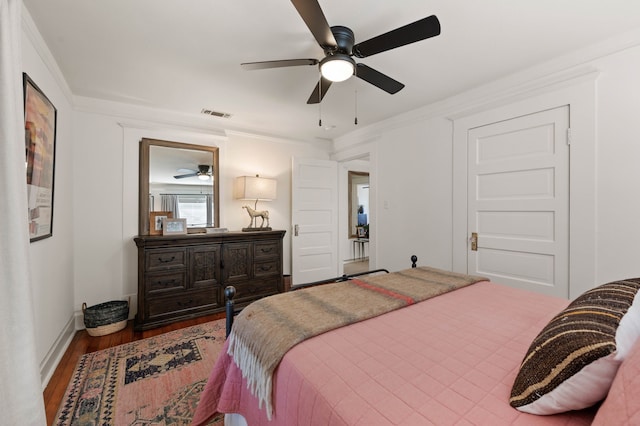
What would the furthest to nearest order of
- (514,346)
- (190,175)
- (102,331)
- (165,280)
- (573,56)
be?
(190,175)
(165,280)
(102,331)
(573,56)
(514,346)

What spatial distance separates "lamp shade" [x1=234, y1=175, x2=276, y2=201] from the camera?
3.62m

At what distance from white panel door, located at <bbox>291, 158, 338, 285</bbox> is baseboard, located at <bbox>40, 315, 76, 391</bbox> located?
2.55 m

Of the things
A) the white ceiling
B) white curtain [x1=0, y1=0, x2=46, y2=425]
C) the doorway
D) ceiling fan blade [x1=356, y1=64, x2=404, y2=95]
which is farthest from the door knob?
the doorway

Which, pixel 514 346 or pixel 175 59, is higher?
pixel 175 59

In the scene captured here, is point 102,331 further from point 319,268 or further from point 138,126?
point 319,268

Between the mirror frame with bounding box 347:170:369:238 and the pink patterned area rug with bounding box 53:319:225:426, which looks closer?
the pink patterned area rug with bounding box 53:319:225:426

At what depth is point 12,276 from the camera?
→ 3.43 ft

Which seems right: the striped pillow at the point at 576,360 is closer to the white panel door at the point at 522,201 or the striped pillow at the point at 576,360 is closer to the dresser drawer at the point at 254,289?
the white panel door at the point at 522,201

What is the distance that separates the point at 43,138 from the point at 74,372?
69.7 inches

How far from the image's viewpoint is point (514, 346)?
1067 mm

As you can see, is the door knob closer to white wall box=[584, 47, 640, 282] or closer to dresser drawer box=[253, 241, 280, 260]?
white wall box=[584, 47, 640, 282]

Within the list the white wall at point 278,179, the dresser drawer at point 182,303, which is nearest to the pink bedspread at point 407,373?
the white wall at point 278,179

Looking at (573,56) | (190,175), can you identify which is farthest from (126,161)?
(573,56)

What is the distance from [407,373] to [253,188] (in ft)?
10.2
